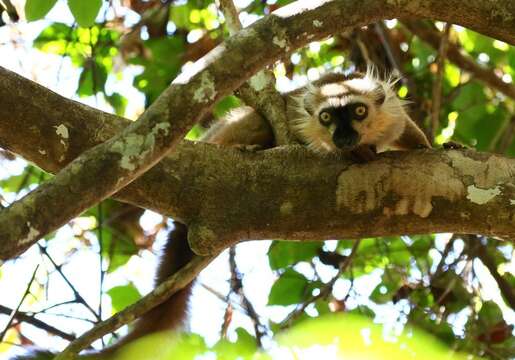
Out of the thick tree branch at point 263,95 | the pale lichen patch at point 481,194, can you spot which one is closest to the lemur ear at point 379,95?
the thick tree branch at point 263,95

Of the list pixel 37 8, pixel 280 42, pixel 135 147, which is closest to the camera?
pixel 135 147

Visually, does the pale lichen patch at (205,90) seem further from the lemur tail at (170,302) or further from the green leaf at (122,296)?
the green leaf at (122,296)

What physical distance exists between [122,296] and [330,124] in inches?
67.3

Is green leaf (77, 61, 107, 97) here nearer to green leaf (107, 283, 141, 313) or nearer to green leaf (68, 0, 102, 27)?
green leaf (107, 283, 141, 313)

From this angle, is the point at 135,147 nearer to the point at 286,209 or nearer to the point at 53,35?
the point at 286,209

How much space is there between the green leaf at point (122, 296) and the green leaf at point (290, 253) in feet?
3.06

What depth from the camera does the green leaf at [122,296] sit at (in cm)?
472

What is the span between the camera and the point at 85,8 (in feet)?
12.1

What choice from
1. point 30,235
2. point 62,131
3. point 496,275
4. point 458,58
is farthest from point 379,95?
point 30,235

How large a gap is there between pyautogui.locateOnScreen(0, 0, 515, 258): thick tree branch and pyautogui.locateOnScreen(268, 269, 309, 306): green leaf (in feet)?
4.98

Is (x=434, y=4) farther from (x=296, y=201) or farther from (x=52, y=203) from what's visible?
(x=52, y=203)

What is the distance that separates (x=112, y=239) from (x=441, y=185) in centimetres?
291

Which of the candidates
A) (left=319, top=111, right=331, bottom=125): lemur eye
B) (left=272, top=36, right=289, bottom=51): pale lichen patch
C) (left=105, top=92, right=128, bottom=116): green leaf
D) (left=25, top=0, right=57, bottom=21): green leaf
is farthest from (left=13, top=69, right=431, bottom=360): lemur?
(left=25, top=0, right=57, bottom=21): green leaf

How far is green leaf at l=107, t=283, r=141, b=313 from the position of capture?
472 centimetres
